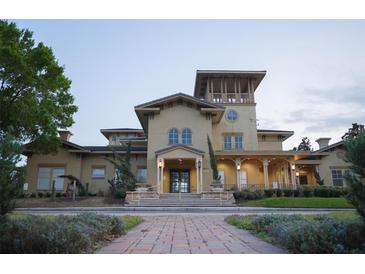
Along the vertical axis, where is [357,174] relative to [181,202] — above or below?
above

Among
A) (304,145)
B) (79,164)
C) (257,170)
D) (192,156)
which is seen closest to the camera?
(192,156)

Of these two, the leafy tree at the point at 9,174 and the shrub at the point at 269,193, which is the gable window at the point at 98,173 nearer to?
the shrub at the point at 269,193

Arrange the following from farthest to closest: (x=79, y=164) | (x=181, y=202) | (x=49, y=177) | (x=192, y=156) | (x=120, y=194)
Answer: (x=79, y=164) → (x=49, y=177) → (x=192, y=156) → (x=120, y=194) → (x=181, y=202)

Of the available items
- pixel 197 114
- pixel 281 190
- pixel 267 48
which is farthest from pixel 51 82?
pixel 281 190

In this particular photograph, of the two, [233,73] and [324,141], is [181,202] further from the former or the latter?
[324,141]

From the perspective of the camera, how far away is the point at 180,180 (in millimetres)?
25750

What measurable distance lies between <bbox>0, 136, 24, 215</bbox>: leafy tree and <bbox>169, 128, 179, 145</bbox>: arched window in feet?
64.9

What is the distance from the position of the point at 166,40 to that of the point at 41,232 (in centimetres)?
1091

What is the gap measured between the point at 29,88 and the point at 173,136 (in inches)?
467

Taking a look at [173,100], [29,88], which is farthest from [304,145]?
[29,88]

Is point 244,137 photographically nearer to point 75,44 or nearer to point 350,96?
point 350,96

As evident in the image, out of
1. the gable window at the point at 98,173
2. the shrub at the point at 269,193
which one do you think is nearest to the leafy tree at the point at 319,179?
the shrub at the point at 269,193
